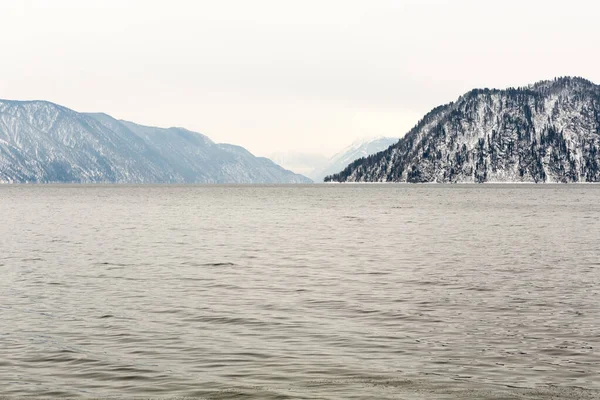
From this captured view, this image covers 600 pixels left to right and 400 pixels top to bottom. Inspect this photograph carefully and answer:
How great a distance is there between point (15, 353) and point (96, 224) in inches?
3083

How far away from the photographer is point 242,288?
3756 centimetres

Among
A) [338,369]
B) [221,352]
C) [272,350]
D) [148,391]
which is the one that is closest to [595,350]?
[338,369]

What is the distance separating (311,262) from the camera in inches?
1999

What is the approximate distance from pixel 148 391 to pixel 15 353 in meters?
6.84

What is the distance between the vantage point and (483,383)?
18703mm

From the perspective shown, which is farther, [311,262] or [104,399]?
[311,262]

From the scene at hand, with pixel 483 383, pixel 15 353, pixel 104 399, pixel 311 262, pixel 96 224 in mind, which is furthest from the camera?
pixel 96 224

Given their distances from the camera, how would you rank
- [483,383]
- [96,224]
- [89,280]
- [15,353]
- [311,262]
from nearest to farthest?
[483,383] < [15,353] < [89,280] < [311,262] < [96,224]

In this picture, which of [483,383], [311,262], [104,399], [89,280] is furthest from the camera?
[311,262]

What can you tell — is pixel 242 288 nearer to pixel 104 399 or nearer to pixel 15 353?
pixel 15 353

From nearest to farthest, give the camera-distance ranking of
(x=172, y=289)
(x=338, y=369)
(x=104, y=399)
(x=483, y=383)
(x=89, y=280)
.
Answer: (x=104, y=399) < (x=483, y=383) < (x=338, y=369) < (x=172, y=289) < (x=89, y=280)

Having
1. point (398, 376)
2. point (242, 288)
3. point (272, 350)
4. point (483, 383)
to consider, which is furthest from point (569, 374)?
point (242, 288)

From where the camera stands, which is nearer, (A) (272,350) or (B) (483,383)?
(B) (483,383)

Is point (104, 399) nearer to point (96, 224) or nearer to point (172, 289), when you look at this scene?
point (172, 289)
